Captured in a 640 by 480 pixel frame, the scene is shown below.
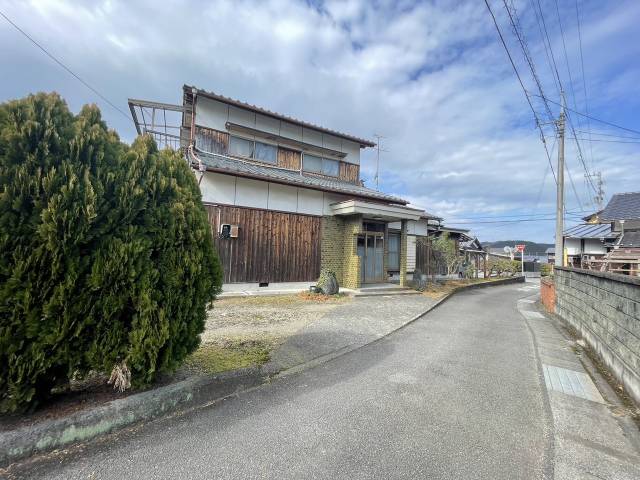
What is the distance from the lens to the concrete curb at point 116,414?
222 cm

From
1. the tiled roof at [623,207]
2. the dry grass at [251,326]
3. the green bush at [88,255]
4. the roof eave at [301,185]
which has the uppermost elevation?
the roof eave at [301,185]

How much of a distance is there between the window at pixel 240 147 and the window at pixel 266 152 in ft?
1.02

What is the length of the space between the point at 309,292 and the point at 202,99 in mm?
8546

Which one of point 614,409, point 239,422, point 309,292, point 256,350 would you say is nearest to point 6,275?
point 239,422

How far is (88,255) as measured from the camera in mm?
2598

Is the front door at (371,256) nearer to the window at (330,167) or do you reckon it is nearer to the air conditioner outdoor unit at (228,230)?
the window at (330,167)

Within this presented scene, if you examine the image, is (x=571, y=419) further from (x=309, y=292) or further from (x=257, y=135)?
(x=257, y=135)

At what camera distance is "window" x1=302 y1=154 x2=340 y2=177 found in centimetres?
1447

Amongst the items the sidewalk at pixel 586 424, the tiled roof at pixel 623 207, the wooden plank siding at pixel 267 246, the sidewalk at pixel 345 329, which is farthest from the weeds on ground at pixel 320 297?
the tiled roof at pixel 623 207

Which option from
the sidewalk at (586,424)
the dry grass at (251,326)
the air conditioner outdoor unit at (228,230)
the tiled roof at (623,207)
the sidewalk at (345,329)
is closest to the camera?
the sidewalk at (586,424)

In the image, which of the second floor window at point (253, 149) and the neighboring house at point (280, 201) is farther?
the second floor window at point (253, 149)

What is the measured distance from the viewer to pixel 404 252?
13.0m

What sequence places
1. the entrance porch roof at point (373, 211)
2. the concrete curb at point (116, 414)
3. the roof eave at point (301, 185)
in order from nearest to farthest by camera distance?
the concrete curb at point (116, 414)
the roof eave at point (301, 185)
the entrance porch roof at point (373, 211)

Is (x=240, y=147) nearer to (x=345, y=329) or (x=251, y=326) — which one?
(x=251, y=326)
